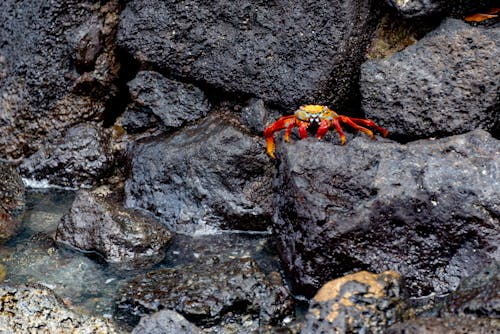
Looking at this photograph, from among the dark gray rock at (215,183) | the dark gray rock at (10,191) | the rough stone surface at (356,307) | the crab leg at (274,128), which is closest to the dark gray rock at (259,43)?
the crab leg at (274,128)

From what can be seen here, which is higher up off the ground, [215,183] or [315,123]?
[315,123]

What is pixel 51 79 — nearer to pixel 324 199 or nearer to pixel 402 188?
pixel 324 199

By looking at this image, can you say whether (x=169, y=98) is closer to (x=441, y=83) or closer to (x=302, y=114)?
(x=302, y=114)

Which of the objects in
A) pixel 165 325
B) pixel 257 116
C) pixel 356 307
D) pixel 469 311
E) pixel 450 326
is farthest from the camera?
pixel 257 116

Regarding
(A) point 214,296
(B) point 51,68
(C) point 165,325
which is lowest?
(A) point 214,296

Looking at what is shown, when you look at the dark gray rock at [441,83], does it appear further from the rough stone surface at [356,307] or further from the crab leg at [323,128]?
the rough stone surface at [356,307]

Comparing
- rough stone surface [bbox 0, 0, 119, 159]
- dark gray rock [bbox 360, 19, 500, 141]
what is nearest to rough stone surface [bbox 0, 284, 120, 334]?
rough stone surface [bbox 0, 0, 119, 159]

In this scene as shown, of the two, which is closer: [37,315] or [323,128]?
[37,315]

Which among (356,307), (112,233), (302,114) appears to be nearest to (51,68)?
(112,233)

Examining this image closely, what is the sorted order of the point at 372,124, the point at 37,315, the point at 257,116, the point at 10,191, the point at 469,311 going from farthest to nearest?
the point at 10,191 < the point at 257,116 < the point at 372,124 < the point at 37,315 < the point at 469,311
